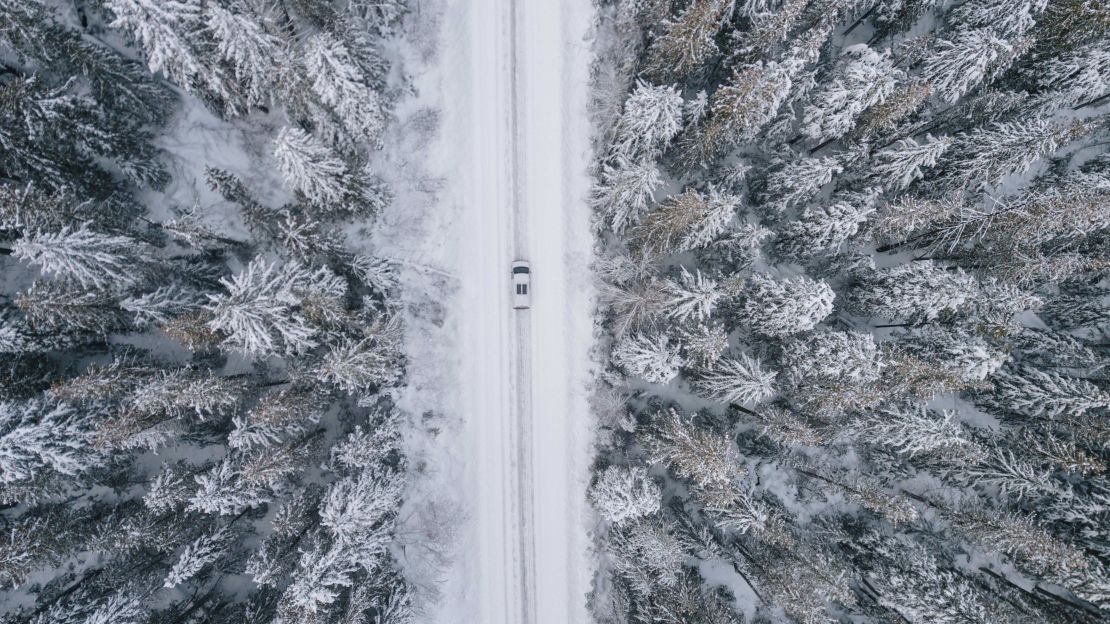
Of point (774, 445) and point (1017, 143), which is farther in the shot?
point (774, 445)

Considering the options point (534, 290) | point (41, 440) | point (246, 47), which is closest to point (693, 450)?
point (534, 290)

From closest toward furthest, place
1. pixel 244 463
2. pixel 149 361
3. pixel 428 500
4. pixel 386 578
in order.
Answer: pixel 244 463 < pixel 149 361 < pixel 386 578 < pixel 428 500

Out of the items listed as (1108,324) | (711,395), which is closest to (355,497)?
(711,395)

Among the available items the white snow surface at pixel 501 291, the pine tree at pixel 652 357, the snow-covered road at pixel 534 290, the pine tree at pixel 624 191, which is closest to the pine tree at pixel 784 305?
the pine tree at pixel 652 357

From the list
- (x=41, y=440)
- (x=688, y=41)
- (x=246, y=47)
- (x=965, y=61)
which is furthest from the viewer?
(x=965, y=61)

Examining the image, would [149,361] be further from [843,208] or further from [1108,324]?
[1108,324]

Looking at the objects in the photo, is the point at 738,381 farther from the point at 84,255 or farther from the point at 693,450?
the point at 84,255
